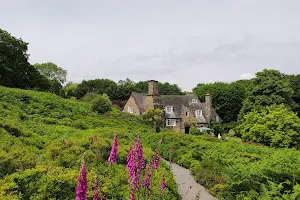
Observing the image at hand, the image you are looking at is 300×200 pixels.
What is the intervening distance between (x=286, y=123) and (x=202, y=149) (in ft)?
40.0

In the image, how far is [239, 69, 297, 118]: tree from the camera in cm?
3194

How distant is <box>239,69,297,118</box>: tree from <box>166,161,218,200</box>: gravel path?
22135mm

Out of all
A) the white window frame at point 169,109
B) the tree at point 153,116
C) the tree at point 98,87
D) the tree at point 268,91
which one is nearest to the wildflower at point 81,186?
the tree at point 153,116

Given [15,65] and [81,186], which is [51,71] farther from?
[81,186]

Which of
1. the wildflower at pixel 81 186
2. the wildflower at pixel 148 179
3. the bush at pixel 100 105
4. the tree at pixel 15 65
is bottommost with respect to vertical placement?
the wildflower at pixel 148 179

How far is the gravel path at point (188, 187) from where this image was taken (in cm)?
906

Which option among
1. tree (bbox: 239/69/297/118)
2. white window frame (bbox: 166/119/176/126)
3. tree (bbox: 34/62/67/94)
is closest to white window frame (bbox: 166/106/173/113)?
white window frame (bbox: 166/119/176/126)

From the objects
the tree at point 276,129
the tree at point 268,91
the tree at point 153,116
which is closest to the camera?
the tree at point 276,129

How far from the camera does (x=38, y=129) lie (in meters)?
14.8

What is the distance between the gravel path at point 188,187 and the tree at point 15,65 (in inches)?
1007

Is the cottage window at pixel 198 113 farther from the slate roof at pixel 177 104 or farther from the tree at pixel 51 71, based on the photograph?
the tree at pixel 51 71

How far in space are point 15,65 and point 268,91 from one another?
29672 millimetres

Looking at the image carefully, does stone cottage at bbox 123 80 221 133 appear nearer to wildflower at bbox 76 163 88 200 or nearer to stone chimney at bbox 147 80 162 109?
stone chimney at bbox 147 80 162 109

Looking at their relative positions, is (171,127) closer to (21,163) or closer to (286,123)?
(286,123)
